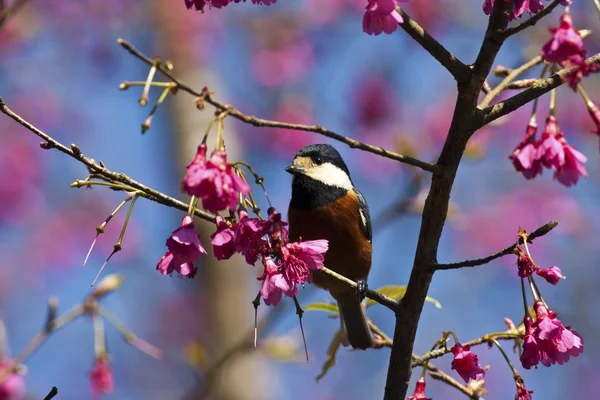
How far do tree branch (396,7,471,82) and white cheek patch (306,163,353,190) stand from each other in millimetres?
1490

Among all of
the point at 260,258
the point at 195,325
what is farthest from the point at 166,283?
the point at 260,258

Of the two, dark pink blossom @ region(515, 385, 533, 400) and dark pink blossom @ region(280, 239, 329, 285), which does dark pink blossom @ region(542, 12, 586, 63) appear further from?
dark pink blossom @ region(515, 385, 533, 400)

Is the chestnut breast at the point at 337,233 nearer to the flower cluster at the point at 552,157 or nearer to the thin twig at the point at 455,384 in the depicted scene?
the thin twig at the point at 455,384

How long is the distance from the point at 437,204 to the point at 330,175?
152 cm

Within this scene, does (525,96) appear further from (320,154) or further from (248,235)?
(320,154)

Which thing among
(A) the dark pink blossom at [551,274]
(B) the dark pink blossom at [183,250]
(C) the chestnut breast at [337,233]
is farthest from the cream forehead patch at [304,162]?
(A) the dark pink blossom at [551,274]

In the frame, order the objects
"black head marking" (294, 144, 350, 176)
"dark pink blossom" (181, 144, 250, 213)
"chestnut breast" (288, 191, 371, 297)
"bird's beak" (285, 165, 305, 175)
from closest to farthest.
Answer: "dark pink blossom" (181, 144, 250, 213) < "bird's beak" (285, 165, 305, 175) < "chestnut breast" (288, 191, 371, 297) < "black head marking" (294, 144, 350, 176)

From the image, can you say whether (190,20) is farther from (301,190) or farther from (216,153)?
(216,153)

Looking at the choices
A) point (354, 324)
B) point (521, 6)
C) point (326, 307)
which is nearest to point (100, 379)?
point (326, 307)

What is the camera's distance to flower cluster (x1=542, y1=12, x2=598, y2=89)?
1539mm

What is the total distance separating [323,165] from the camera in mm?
3404

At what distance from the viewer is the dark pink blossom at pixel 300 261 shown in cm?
189

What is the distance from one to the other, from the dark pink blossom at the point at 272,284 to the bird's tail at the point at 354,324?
111 centimetres

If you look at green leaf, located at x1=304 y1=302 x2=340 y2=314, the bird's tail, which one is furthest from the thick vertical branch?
the bird's tail
